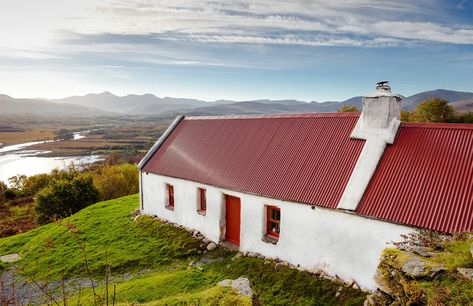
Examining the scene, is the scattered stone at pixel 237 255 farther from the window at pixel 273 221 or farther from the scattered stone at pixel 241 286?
the scattered stone at pixel 241 286

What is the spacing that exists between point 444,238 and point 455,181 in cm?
273

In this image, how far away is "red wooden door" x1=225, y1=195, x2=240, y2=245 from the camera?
723 inches

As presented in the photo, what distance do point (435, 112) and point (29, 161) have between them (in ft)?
430

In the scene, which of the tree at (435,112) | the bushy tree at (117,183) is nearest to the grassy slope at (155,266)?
the bushy tree at (117,183)

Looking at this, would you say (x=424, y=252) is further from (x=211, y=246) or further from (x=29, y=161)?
(x=29, y=161)

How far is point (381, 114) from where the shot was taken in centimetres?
1520

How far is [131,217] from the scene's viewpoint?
83.3 ft

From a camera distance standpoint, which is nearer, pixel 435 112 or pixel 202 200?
pixel 202 200

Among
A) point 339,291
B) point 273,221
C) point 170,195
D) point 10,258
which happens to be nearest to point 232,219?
point 273,221

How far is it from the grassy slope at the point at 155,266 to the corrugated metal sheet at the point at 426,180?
11.5ft

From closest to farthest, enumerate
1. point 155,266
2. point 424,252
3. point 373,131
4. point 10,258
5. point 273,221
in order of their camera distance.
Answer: point 424,252
point 373,131
point 273,221
point 155,266
point 10,258

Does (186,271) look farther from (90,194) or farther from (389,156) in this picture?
(90,194)

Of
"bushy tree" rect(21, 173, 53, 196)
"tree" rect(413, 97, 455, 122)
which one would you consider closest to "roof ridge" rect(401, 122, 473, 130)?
"tree" rect(413, 97, 455, 122)

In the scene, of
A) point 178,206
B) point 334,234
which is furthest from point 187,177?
point 334,234
